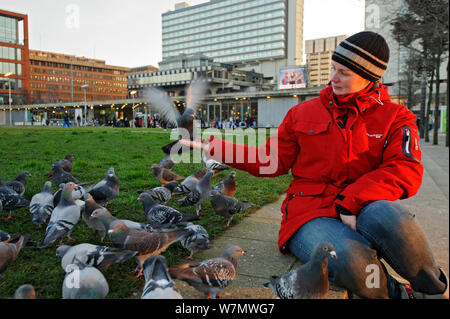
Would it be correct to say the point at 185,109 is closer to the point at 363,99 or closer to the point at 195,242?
the point at 195,242

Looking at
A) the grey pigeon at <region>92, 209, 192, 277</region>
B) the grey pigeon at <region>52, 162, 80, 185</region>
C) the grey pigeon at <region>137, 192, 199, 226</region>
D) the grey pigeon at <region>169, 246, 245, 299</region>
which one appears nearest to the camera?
the grey pigeon at <region>169, 246, 245, 299</region>

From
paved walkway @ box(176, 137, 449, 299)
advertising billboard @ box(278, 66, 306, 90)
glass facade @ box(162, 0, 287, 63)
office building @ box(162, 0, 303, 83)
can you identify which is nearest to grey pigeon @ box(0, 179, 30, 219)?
paved walkway @ box(176, 137, 449, 299)

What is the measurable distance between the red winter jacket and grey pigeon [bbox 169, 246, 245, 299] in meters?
0.65

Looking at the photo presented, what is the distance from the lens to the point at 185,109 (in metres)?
2.53

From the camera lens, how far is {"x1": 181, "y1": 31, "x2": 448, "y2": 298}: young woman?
2111 mm

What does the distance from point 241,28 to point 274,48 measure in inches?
694

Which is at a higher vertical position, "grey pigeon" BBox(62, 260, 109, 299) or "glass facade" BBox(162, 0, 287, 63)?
"glass facade" BBox(162, 0, 287, 63)

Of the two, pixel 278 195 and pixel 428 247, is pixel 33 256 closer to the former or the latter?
pixel 428 247

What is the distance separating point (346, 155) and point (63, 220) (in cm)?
280

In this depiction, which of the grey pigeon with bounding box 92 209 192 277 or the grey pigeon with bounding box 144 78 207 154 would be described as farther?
the grey pigeon with bounding box 92 209 192 277

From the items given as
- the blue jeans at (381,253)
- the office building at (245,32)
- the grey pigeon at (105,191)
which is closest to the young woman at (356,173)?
the blue jeans at (381,253)

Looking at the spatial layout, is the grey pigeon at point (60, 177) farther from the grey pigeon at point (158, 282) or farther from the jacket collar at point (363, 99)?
the jacket collar at point (363, 99)

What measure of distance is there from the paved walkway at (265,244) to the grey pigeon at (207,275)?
0.10 m

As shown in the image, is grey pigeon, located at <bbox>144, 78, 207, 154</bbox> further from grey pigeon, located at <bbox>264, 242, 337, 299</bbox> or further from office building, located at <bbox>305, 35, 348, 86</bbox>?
office building, located at <bbox>305, 35, 348, 86</bbox>
